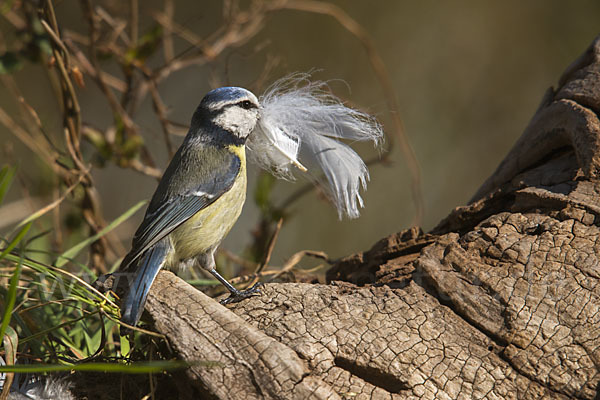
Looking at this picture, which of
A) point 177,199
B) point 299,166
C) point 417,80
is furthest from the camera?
point 417,80

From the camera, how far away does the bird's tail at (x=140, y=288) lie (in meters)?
1.51

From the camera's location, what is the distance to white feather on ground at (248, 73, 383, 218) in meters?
2.08

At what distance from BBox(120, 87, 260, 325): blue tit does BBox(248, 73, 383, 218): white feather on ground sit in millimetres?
87

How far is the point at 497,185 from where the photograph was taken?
7.20ft

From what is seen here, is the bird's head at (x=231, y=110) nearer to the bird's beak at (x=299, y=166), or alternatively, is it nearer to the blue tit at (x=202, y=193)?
the blue tit at (x=202, y=193)

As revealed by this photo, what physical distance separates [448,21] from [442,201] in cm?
152

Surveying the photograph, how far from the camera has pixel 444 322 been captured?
5.06 feet

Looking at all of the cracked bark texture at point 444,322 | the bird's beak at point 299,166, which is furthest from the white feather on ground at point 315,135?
the cracked bark texture at point 444,322

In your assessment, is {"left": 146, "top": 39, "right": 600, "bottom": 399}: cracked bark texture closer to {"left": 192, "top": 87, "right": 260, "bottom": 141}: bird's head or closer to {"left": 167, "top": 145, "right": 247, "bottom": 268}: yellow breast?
{"left": 167, "top": 145, "right": 247, "bottom": 268}: yellow breast

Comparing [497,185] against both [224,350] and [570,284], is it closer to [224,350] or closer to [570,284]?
[570,284]

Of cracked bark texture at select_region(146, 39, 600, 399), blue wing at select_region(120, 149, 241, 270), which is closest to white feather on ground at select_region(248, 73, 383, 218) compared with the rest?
blue wing at select_region(120, 149, 241, 270)

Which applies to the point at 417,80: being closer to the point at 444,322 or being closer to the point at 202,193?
the point at 202,193

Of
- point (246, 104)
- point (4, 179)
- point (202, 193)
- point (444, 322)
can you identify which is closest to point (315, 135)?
point (246, 104)

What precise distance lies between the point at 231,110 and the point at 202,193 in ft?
1.23
